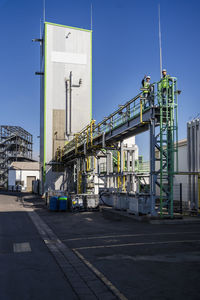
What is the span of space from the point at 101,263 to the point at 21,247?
122 inches

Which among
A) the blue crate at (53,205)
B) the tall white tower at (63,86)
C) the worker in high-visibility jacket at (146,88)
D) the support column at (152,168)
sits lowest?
the blue crate at (53,205)

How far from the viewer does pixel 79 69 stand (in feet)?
140

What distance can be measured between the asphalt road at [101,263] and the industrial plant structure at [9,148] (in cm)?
6590

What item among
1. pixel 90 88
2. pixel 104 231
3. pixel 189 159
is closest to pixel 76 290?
pixel 104 231

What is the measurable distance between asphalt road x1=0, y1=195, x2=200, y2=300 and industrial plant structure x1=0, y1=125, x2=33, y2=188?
65.9 metres

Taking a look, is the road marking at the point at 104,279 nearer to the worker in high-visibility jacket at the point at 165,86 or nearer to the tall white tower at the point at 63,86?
the worker in high-visibility jacket at the point at 165,86

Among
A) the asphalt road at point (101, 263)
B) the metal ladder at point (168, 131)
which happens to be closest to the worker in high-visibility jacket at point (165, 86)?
the metal ladder at point (168, 131)

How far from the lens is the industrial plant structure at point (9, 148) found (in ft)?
248

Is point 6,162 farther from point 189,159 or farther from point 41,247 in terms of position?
point 41,247

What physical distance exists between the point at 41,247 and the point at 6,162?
70256 millimetres

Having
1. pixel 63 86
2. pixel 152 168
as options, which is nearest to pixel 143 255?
pixel 152 168

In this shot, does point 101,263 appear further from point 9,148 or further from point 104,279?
point 9,148

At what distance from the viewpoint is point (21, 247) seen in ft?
30.6

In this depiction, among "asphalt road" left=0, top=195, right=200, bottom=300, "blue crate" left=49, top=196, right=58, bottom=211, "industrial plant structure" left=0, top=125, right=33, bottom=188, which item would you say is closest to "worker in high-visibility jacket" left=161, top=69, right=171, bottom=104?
"asphalt road" left=0, top=195, right=200, bottom=300
